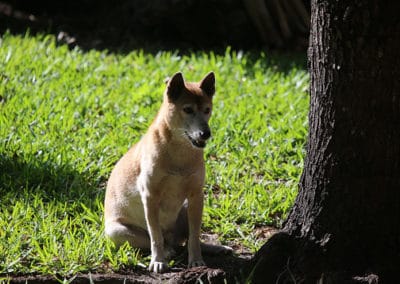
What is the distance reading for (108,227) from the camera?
5.61 m

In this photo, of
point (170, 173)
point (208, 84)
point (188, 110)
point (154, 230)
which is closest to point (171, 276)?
point (154, 230)

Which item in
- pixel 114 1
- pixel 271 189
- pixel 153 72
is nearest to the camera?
pixel 271 189

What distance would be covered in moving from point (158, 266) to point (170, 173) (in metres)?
0.67

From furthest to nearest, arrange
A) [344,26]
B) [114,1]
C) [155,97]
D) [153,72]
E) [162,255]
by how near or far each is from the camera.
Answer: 1. [114,1]
2. [153,72]
3. [155,97]
4. [162,255]
5. [344,26]

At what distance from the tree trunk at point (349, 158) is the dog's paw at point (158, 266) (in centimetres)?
70

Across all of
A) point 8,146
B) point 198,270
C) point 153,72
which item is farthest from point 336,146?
point 153,72

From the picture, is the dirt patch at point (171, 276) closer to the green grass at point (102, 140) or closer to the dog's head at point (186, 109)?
the green grass at point (102, 140)

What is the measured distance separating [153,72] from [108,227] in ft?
12.8

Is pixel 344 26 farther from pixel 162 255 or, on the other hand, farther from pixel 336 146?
pixel 162 255

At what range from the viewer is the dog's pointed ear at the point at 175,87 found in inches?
210

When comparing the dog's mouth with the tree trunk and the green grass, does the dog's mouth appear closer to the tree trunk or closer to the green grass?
the tree trunk

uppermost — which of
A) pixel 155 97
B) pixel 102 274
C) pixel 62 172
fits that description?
pixel 155 97

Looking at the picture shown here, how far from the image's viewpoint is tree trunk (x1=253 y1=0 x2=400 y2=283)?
4.32 meters

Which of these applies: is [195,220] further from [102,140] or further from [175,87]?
[102,140]
